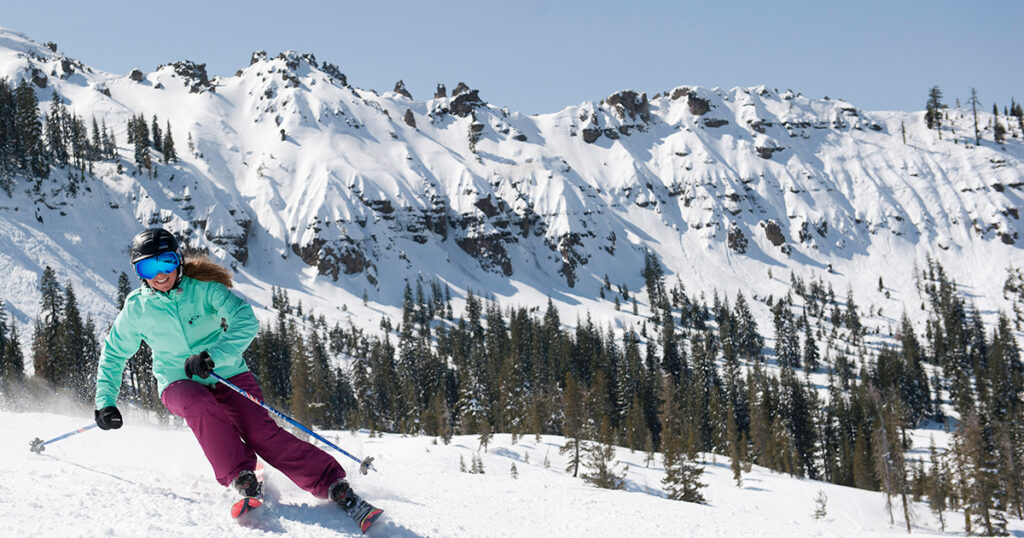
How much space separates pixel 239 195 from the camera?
151375mm

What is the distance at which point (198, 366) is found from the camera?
16.4 ft

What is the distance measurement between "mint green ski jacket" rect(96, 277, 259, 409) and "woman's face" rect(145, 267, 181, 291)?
0.06 m

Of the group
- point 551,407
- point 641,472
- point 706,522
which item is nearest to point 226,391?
point 706,522

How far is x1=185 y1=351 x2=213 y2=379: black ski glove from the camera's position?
4.98m

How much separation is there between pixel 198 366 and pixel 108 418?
123cm

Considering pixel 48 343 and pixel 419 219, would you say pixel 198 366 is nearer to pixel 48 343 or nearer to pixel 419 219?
pixel 48 343

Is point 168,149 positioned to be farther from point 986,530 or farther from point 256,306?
point 986,530

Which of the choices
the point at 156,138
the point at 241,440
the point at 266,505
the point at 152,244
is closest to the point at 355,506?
the point at 266,505

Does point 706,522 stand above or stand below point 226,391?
below

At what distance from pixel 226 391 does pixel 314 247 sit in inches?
5648

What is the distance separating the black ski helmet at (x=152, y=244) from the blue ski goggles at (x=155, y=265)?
36 millimetres

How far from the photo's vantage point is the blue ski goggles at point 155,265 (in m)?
5.27

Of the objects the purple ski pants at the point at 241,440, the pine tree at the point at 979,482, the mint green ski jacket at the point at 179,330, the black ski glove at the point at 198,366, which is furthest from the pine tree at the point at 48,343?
the pine tree at the point at 979,482

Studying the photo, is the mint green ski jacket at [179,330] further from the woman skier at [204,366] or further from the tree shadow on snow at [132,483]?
the tree shadow on snow at [132,483]
